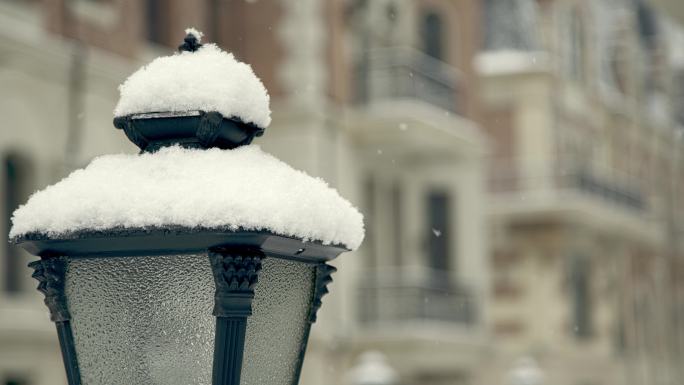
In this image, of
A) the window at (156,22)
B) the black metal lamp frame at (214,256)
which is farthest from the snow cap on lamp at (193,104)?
the window at (156,22)

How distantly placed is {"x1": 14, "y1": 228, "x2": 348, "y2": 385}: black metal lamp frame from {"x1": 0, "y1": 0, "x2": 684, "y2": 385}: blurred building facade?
11.7 metres

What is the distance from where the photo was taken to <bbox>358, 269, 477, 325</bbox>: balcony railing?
71.3 ft

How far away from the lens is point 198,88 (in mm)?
3369

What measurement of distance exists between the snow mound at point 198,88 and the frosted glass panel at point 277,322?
1.25 feet

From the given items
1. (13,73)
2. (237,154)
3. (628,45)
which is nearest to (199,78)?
(237,154)

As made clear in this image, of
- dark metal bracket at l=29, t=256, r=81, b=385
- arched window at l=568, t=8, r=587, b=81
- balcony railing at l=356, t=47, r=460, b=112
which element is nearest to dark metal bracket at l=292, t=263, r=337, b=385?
dark metal bracket at l=29, t=256, r=81, b=385

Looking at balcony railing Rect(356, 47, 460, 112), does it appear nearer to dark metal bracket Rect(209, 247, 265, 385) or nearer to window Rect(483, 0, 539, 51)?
window Rect(483, 0, 539, 51)

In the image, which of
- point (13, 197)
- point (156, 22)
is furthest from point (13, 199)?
point (156, 22)

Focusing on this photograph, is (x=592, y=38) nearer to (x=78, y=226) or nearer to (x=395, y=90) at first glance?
(x=395, y=90)

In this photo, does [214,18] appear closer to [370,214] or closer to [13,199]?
[370,214]

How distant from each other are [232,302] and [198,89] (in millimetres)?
549

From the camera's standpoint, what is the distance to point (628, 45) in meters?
37.7

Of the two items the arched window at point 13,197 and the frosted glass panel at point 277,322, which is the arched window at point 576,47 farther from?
the frosted glass panel at point 277,322

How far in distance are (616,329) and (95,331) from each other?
103 feet
